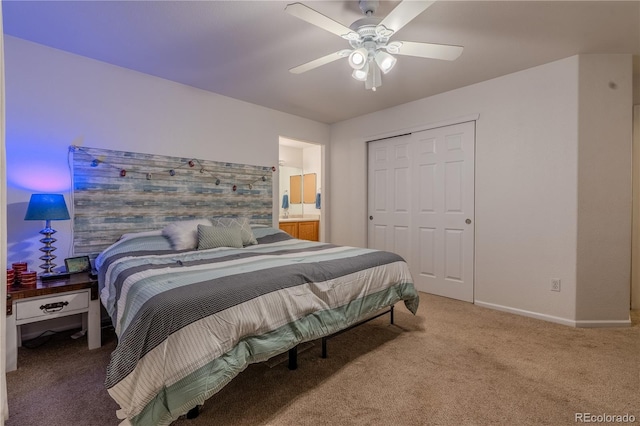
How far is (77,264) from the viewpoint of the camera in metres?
2.54

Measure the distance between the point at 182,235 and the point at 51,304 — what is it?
994 millimetres

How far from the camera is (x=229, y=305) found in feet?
4.89

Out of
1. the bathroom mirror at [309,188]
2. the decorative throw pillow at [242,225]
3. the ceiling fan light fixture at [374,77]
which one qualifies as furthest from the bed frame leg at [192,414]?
the bathroom mirror at [309,188]

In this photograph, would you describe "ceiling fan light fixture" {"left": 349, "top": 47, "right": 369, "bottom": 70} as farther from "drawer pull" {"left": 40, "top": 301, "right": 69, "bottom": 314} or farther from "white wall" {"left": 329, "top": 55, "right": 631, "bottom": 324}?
"drawer pull" {"left": 40, "top": 301, "right": 69, "bottom": 314}

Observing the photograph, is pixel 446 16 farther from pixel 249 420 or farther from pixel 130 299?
pixel 249 420

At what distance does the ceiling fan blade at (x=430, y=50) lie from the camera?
6.34 ft

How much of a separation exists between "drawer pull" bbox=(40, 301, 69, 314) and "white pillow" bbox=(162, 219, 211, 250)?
32.7 inches

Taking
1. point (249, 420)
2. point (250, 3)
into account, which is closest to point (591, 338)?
point (249, 420)

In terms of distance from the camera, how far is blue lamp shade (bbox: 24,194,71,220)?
221 cm

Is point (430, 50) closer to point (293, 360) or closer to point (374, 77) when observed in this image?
point (374, 77)

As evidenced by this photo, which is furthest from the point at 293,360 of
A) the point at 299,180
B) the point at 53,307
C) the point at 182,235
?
the point at 299,180

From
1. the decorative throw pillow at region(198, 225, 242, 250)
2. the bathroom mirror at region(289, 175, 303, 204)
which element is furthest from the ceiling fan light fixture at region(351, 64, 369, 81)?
the bathroom mirror at region(289, 175, 303, 204)

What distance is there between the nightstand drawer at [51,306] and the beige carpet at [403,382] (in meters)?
0.32

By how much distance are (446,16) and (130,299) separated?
8.65 ft
